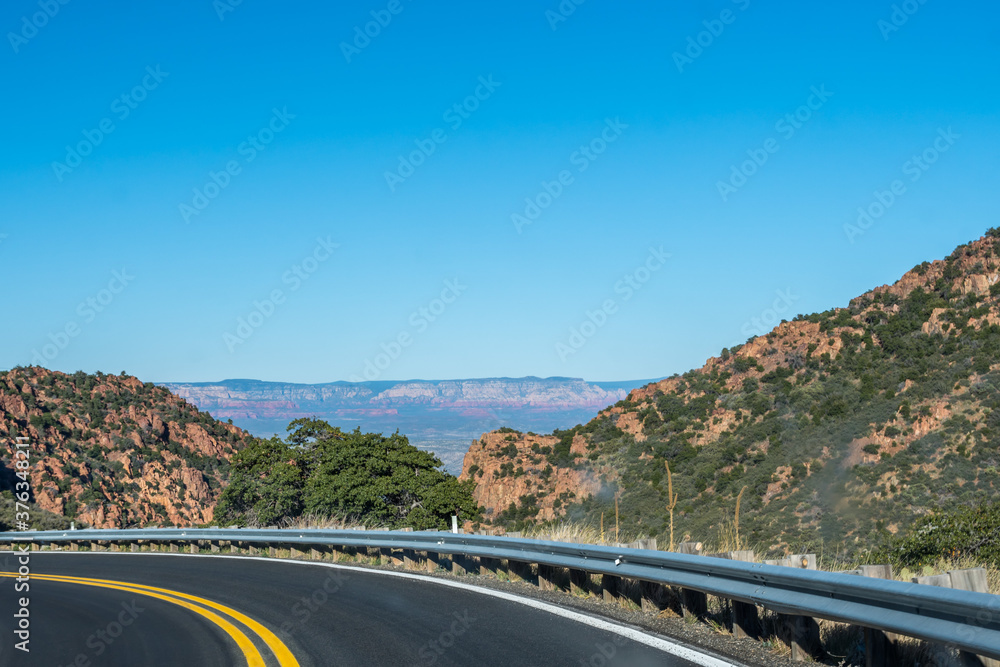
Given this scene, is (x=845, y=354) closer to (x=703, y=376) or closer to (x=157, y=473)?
(x=703, y=376)

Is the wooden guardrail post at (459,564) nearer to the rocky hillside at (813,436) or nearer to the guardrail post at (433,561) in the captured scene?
the guardrail post at (433,561)

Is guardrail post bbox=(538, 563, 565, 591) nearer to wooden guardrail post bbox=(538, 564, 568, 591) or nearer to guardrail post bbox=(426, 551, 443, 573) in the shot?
wooden guardrail post bbox=(538, 564, 568, 591)

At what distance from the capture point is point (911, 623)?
16.9 feet

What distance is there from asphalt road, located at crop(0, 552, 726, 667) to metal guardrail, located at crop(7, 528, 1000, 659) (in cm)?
78

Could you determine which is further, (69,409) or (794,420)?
(69,409)

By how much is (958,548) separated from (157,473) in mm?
57411

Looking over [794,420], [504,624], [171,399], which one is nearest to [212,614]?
[504,624]

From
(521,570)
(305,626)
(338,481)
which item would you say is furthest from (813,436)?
(305,626)

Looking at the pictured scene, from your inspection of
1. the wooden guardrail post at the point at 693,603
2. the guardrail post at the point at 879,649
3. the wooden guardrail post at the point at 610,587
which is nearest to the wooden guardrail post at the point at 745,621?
Result: the wooden guardrail post at the point at 693,603

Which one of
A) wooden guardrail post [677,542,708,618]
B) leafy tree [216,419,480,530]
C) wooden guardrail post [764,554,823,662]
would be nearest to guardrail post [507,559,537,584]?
wooden guardrail post [677,542,708,618]

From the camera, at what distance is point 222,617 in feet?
33.0

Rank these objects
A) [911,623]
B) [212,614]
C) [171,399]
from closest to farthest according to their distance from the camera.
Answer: [911,623] < [212,614] < [171,399]

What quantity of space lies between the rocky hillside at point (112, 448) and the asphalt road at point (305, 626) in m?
36.8

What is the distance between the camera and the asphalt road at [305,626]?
7.29 metres
